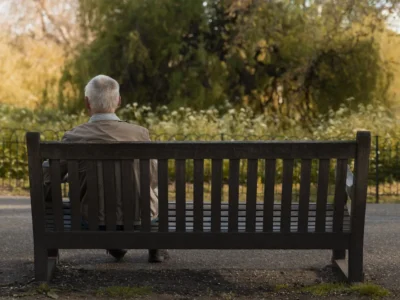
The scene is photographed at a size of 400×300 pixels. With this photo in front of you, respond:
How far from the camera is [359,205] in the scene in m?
4.79

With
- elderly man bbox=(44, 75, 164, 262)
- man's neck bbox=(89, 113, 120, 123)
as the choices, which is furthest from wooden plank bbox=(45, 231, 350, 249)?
man's neck bbox=(89, 113, 120, 123)

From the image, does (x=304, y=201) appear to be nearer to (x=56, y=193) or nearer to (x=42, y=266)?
(x=56, y=193)

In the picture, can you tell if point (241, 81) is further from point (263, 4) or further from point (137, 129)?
point (137, 129)

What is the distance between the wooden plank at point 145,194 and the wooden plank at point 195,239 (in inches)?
2.9

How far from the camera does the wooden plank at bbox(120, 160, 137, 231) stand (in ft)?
15.8

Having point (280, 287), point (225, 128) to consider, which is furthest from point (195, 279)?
point (225, 128)

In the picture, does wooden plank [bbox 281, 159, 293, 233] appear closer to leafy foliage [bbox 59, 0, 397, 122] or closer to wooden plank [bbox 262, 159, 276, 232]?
wooden plank [bbox 262, 159, 276, 232]

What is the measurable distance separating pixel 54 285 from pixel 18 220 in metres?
3.34

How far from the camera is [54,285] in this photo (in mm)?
4957

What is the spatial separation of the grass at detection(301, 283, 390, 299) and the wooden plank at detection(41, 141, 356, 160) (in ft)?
2.78

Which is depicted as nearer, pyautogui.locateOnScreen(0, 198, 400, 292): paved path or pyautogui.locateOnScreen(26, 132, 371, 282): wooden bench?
pyautogui.locateOnScreen(26, 132, 371, 282): wooden bench

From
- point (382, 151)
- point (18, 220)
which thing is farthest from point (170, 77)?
point (18, 220)

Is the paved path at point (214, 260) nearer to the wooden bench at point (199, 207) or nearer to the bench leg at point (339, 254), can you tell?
the bench leg at point (339, 254)

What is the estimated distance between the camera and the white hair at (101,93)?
5.13 metres
